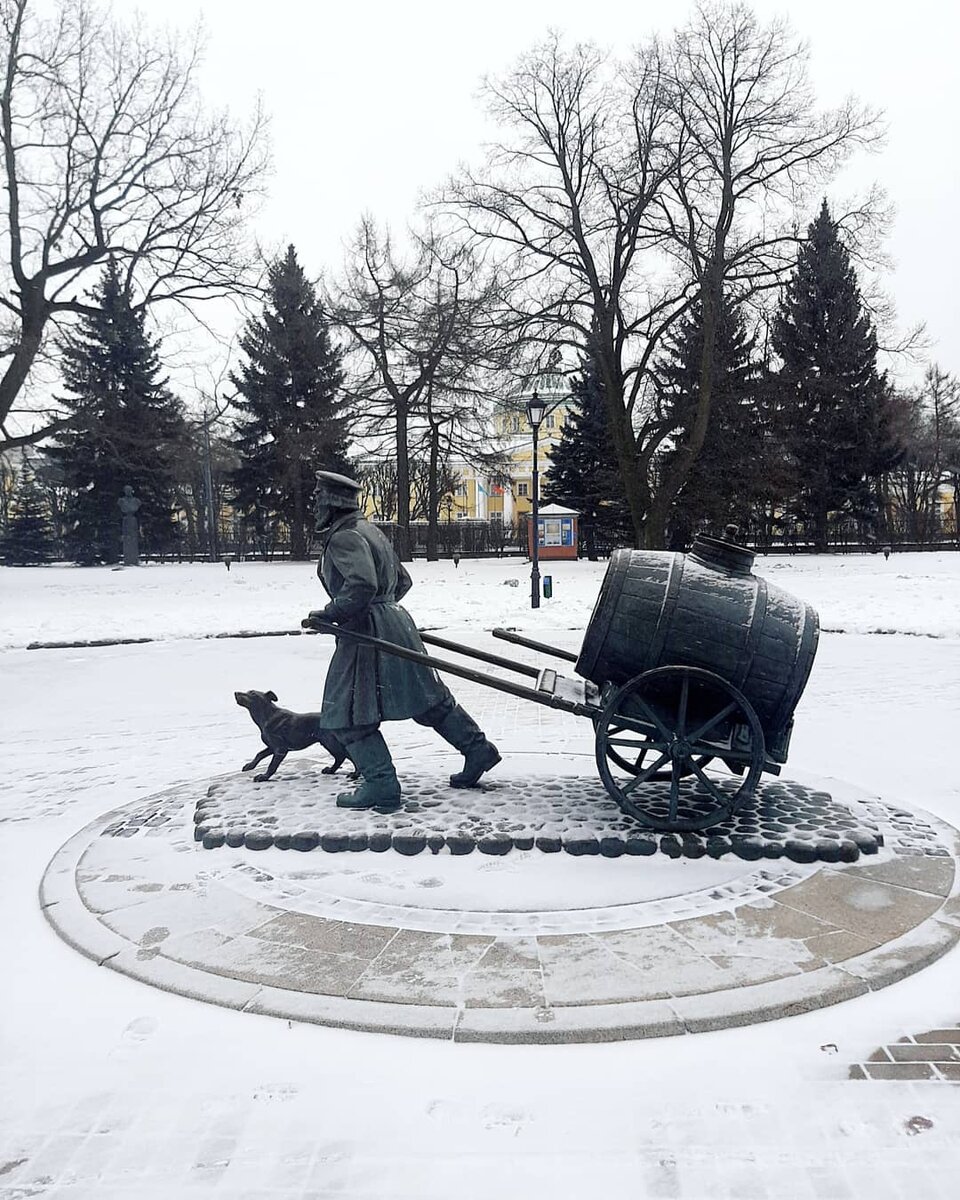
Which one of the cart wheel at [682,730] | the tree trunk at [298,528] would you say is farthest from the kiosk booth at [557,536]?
the cart wheel at [682,730]

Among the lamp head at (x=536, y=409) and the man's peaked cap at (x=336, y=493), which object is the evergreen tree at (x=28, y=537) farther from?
the man's peaked cap at (x=336, y=493)

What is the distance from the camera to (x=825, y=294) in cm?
3631

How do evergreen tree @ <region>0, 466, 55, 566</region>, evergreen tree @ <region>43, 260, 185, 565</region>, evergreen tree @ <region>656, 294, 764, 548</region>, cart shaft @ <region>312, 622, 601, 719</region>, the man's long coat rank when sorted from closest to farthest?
cart shaft @ <region>312, 622, 601, 719</region> → the man's long coat → evergreen tree @ <region>656, 294, 764, 548</region> → evergreen tree @ <region>43, 260, 185, 565</region> → evergreen tree @ <region>0, 466, 55, 566</region>

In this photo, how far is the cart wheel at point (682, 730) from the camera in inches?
173

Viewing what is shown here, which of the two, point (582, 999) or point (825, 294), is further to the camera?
point (825, 294)

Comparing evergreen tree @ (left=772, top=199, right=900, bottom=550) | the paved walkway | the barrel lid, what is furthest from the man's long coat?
evergreen tree @ (left=772, top=199, right=900, bottom=550)

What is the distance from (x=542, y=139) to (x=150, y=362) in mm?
21065

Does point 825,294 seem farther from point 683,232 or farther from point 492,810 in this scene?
point 492,810

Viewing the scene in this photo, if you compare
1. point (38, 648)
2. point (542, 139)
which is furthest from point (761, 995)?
point (542, 139)

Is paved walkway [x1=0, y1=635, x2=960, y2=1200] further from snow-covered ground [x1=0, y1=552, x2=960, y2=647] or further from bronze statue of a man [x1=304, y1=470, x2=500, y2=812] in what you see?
snow-covered ground [x1=0, y1=552, x2=960, y2=647]

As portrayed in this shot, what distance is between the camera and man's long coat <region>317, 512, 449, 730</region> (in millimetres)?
4883

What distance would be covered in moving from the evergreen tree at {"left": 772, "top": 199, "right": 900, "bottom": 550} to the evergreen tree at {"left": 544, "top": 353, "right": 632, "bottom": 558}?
25.0ft

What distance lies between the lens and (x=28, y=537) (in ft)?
146

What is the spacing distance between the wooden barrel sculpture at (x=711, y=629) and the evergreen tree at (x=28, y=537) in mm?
44405
